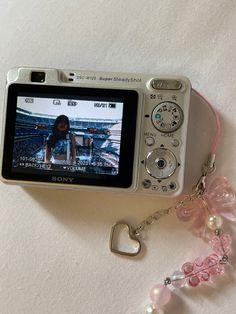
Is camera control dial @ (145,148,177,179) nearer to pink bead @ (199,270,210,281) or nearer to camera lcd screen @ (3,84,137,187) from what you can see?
camera lcd screen @ (3,84,137,187)

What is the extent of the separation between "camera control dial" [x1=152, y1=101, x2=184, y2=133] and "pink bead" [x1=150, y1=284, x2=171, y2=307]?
0.22 m

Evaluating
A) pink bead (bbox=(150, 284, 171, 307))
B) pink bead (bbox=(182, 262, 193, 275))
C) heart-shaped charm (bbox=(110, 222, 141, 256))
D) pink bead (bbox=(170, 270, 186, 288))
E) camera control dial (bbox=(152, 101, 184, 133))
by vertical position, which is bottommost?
pink bead (bbox=(150, 284, 171, 307))

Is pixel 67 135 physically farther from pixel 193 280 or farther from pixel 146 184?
pixel 193 280

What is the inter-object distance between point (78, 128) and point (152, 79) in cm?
12

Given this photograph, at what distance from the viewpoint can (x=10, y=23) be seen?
2.48ft

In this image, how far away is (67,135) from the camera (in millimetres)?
683

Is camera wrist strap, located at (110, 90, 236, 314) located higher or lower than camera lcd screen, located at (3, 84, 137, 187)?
lower

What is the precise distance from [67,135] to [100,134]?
0.15 ft

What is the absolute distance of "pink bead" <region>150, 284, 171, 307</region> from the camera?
68 cm

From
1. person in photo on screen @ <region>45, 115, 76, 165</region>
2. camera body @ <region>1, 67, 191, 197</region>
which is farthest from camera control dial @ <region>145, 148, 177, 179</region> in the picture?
person in photo on screen @ <region>45, 115, 76, 165</region>

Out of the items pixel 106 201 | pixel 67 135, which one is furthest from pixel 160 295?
pixel 67 135

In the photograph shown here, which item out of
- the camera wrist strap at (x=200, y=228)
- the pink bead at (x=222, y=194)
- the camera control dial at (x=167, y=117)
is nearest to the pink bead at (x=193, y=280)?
the camera wrist strap at (x=200, y=228)

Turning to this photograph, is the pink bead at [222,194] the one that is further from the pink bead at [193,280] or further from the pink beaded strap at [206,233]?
the pink bead at [193,280]

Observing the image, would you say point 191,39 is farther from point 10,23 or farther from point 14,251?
point 14,251
